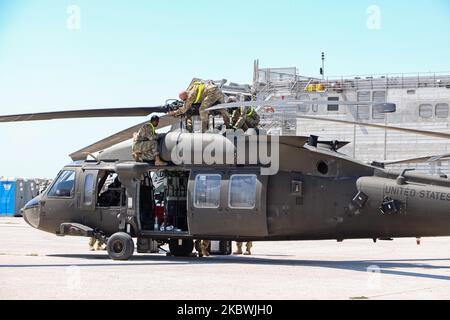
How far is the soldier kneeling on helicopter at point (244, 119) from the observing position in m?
16.6

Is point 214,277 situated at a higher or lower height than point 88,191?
lower

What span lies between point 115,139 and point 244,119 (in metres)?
3.40

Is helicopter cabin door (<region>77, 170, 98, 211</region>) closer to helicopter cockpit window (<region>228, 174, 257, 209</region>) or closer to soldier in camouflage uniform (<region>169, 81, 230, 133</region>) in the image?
soldier in camouflage uniform (<region>169, 81, 230, 133</region>)

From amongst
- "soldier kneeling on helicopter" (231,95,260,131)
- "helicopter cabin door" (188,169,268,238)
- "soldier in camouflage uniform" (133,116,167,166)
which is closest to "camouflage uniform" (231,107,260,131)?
"soldier kneeling on helicopter" (231,95,260,131)

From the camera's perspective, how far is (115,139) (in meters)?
17.8

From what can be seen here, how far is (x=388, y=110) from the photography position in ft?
35.9

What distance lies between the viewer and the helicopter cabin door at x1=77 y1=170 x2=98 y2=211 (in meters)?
16.8

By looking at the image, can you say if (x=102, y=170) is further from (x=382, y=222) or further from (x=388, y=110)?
A: (x=388, y=110)

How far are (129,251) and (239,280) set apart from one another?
4.30 meters

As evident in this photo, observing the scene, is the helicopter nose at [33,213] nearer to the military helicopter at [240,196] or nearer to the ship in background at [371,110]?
the military helicopter at [240,196]

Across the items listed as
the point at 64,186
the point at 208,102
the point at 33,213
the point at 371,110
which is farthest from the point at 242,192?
the point at 371,110

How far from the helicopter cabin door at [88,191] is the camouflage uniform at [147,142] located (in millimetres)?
1426

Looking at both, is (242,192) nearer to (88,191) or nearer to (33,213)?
(88,191)
